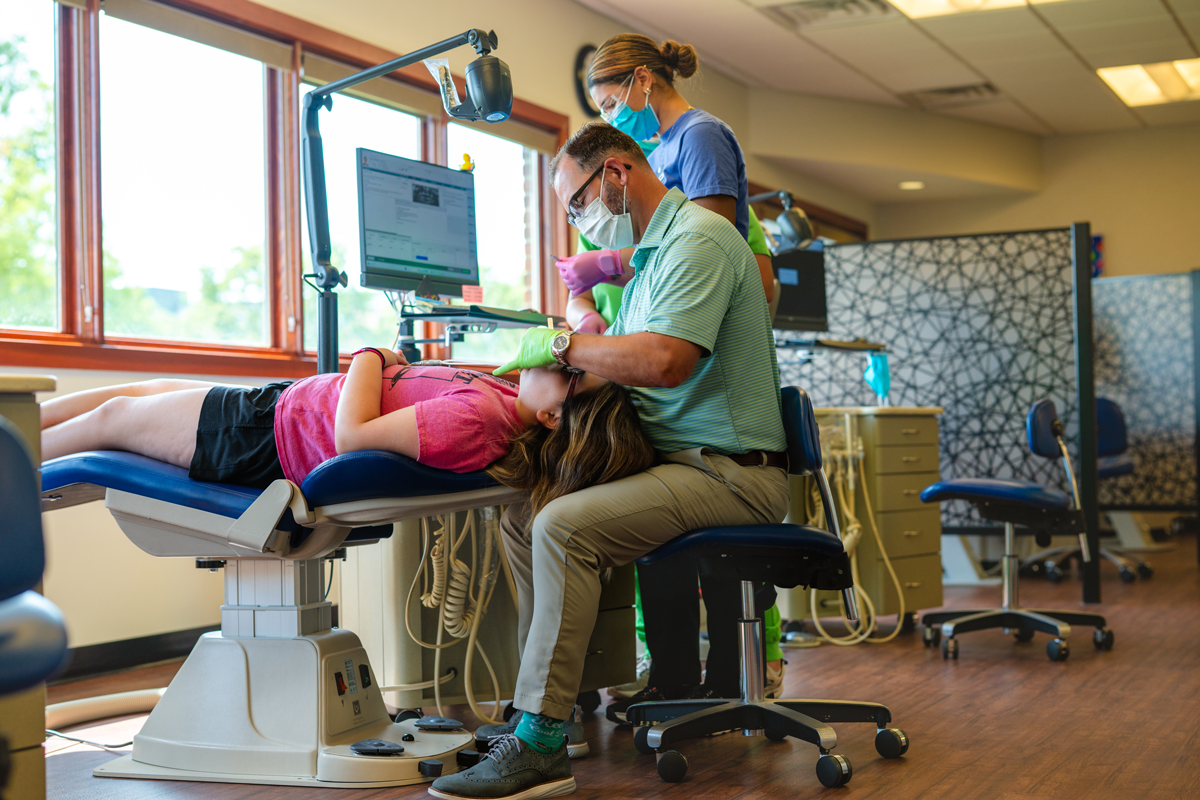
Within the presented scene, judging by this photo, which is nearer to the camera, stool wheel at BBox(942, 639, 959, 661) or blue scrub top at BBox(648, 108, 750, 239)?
blue scrub top at BBox(648, 108, 750, 239)

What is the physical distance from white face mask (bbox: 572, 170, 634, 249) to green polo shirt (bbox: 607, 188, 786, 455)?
6 centimetres

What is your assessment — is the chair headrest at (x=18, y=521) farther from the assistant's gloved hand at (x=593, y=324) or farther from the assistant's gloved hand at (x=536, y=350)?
the assistant's gloved hand at (x=593, y=324)

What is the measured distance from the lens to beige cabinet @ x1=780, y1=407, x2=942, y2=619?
331 cm

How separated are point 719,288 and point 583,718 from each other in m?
1.07

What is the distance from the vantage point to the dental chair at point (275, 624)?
1.69m

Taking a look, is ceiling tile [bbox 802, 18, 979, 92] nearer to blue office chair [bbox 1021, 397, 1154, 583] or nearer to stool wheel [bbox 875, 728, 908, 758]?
blue office chair [bbox 1021, 397, 1154, 583]

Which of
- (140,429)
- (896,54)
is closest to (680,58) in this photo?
(140,429)

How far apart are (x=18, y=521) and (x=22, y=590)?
2.1 inches

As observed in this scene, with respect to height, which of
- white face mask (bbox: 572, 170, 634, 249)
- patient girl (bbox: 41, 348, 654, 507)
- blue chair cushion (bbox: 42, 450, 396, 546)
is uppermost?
white face mask (bbox: 572, 170, 634, 249)

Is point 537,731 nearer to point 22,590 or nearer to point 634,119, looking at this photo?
point 22,590

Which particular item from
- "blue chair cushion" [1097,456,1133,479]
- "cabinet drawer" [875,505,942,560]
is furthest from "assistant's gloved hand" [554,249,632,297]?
"blue chair cushion" [1097,456,1133,479]

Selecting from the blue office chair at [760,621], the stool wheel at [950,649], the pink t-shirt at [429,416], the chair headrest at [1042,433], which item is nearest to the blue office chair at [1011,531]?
the stool wheel at [950,649]

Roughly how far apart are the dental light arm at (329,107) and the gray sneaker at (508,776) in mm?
979

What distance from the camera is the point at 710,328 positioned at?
1766 millimetres
